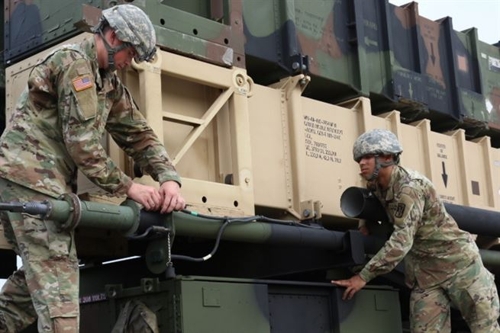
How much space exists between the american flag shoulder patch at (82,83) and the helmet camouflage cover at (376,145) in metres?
2.05

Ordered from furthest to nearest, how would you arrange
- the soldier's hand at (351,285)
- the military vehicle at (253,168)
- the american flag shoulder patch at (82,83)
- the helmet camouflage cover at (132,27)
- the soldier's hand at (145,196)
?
the soldier's hand at (351,285) < the military vehicle at (253,168) < the soldier's hand at (145,196) < the helmet camouflage cover at (132,27) < the american flag shoulder patch at (82,83)

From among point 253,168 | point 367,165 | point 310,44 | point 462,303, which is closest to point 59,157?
point 253,168

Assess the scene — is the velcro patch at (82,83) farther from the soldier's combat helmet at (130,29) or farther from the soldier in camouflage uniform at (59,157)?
the soldier's combat helmet at (130,29)

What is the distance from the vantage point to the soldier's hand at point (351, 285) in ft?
17.9

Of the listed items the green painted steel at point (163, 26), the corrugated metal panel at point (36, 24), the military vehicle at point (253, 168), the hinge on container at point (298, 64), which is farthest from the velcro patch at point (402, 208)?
the corrugated metal panel at point (36, 24)

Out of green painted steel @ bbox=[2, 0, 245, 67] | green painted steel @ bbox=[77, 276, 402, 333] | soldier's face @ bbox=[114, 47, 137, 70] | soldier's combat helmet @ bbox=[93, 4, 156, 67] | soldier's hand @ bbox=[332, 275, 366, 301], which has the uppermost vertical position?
green painted steel @ bbox=[2, 0, 245, 67]

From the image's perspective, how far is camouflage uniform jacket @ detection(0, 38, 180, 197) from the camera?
420cm

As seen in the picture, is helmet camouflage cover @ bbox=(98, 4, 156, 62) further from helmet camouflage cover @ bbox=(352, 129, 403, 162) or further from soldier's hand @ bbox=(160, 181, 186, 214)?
helmet camouflage cover @ bbox=(352, 129, 403, 162)

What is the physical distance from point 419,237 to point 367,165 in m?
0.57

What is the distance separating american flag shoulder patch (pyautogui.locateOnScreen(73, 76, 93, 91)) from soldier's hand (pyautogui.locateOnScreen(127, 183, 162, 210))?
55cm

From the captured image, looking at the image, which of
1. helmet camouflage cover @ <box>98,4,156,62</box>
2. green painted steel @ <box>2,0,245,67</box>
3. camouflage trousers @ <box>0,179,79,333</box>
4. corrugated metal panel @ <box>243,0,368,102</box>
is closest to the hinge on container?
corrugated metal panel @ <box>243,0,368,102</box>

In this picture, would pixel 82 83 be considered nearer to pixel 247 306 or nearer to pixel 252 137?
pixel 247 306

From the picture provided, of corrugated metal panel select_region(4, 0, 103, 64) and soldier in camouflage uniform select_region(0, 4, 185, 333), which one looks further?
corrugated metal panel select_region(4, 0, 103, 64)

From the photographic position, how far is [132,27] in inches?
170
